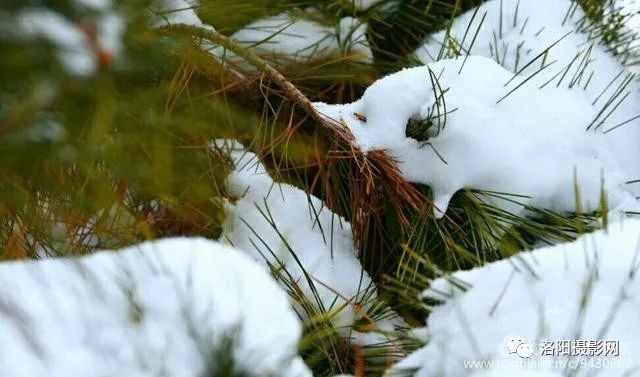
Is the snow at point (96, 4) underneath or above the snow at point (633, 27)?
above

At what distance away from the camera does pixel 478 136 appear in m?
0.90

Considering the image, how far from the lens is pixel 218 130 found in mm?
936

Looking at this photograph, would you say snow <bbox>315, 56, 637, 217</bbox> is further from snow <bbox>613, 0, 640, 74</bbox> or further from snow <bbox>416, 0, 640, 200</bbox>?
snow <bbox>613, 0, 640, 74</bbox>

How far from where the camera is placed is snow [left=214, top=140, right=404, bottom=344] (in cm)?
89

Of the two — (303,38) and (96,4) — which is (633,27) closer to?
(303,38)

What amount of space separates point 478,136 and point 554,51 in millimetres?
Result: 228

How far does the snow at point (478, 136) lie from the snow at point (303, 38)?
0.58 ft

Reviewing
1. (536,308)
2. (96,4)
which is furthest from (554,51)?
(96,4)

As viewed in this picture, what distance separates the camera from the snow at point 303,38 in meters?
1.08

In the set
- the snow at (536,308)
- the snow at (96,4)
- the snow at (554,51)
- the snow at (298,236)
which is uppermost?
the snow at (96,4)

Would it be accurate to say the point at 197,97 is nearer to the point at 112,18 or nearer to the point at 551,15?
the point at 112,18

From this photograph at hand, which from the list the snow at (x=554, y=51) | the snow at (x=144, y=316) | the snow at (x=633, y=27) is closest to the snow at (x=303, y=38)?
the snow at (x=554, y=51)

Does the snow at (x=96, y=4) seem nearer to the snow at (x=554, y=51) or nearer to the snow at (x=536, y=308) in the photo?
the snow at (x=536, y=308)

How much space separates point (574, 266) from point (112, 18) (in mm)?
408
